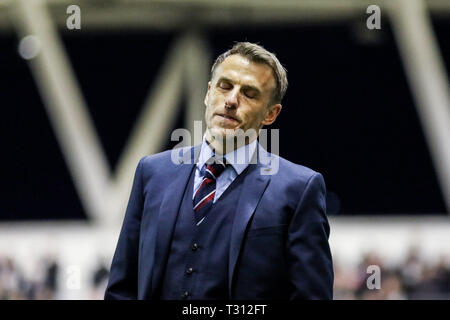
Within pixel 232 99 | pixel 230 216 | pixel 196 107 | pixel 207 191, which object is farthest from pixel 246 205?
pixel 196 107

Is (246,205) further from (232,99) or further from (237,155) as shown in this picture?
(232,99)

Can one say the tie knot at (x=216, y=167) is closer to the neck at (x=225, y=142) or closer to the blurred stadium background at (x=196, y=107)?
the neck at (x=225, y=142)

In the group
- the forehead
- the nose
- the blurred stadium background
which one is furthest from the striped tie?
the blurred stadium background

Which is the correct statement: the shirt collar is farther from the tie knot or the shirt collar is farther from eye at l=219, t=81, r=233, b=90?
eye at l=219, t=81, r=233, b=90

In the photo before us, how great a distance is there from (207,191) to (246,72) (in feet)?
1.61

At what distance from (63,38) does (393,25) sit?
7227mm

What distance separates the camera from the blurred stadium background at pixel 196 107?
15008 mm

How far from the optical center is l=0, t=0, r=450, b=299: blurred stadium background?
591 inches

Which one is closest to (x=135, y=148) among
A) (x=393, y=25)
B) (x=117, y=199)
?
(x=117, y=199)

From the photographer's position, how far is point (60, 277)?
13164 millimetres

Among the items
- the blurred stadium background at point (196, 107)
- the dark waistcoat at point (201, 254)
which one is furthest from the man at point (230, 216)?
the blurred stadium background at point (196, 107)

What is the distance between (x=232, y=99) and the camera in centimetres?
288
